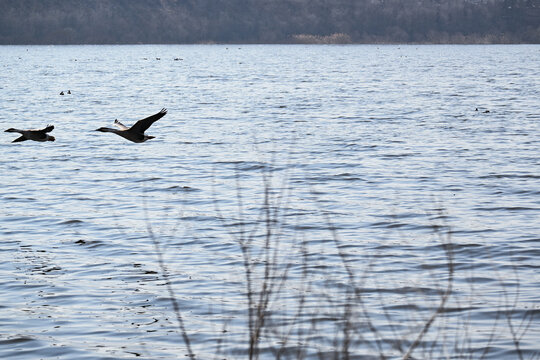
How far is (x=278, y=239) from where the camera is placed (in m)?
6.16

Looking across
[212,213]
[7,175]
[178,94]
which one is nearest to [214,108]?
[178,94]

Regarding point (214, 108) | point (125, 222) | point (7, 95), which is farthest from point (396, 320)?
point (7, 95)

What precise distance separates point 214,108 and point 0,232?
30266 millimetres

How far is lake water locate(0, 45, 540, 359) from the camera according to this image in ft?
30.8

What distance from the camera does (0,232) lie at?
1520cm

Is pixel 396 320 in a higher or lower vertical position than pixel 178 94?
higher

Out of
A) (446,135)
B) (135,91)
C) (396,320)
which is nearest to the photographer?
(396,320)

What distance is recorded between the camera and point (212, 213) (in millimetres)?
16875

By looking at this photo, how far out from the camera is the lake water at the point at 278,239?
938cm

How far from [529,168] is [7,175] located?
13.1 meters

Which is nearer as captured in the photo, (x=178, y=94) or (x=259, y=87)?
(x=178, y=94)

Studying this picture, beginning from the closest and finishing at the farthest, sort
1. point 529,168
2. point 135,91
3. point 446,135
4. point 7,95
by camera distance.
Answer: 1. point 529,168
2. point 446,135
3. point 7,95
4. point 135,91

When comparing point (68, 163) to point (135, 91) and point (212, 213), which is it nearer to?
point (212, 213)

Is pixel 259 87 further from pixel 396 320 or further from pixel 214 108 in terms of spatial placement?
pixel 396 320
